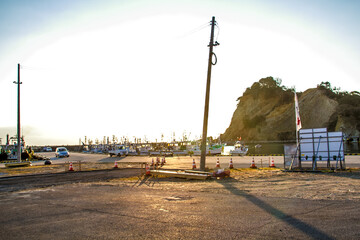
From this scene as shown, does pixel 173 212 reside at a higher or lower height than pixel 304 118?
lower

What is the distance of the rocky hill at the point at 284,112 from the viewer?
316ft

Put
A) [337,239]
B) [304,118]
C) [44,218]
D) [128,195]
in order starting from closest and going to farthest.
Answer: [337,239]
[44,218]
[128,195]
[304,118]

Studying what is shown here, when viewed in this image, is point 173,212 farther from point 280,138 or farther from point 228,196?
point 280,138

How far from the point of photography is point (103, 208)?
8.62 m

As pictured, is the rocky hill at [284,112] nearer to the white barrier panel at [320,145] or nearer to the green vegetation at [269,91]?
the green vegetation at [269,91]

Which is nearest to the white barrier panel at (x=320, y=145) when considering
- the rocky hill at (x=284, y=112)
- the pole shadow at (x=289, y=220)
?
the pole shadow at (x=289, y=220)

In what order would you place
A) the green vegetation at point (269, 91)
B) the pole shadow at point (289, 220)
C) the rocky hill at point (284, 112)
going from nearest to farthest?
the pole shadow at point (289, 220), the rocky hill at point (284, 112), the green vegetation at point (269, 91)

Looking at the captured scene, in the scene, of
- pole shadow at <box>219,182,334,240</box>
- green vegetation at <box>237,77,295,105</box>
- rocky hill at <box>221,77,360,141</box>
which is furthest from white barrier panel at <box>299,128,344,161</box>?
green vegetation at <box>237,77,295,105</box>

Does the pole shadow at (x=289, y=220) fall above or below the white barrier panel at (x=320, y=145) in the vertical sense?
below


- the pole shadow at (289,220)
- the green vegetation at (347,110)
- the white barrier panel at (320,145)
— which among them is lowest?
the pole shadow at (289,220)

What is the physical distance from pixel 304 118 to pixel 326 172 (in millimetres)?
100543

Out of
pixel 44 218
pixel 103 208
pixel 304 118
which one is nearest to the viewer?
pixel 44 218

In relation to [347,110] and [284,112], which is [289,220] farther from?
[284,112]

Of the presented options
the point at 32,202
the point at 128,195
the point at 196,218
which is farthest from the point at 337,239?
the point at 32,202
